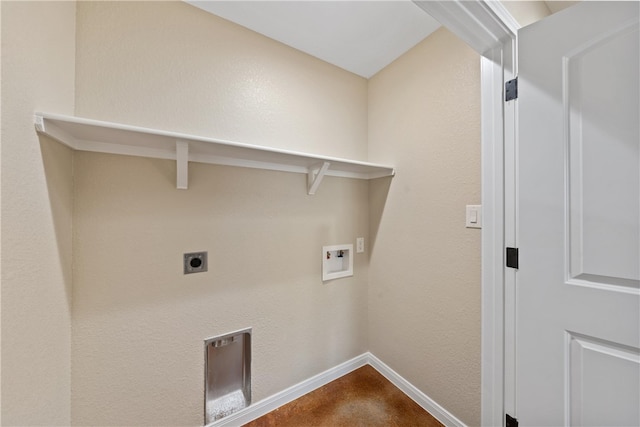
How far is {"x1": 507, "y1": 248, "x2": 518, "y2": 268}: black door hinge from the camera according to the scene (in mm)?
1009

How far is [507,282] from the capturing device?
104 cm

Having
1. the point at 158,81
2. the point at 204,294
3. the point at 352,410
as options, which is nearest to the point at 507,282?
the point at 352,410

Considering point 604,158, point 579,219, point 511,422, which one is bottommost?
point 511,422

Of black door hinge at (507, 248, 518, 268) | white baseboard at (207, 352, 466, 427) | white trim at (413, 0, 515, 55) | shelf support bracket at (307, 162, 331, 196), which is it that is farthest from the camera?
shelf support bracket at (307, 162, 331, 196)

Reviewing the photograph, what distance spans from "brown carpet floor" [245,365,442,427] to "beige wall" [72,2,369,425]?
0.49ft

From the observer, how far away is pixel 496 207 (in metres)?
1.07

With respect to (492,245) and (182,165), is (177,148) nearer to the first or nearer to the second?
(182,165)

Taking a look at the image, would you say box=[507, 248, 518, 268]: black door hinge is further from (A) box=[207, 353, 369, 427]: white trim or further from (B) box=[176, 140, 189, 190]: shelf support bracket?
(B) box=[176, 140, 189, 190]: shelf support bracket

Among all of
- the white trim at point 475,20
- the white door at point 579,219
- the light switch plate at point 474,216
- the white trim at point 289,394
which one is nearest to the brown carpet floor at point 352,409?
the white trim at point 289,394

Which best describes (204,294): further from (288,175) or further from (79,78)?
(79,78)

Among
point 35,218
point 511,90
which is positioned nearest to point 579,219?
point 511,90

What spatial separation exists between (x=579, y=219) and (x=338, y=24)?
1.59m

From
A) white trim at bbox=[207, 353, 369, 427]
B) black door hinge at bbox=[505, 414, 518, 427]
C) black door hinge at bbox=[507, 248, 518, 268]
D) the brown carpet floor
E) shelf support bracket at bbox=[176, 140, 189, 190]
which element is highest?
shelf support bracket at bbox=[176, 140, 189, 190]

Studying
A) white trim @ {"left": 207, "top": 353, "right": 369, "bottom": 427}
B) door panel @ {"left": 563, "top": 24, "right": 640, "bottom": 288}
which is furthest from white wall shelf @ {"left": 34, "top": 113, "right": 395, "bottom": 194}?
white trim @ {"left": 207, "top": 353, "right": 369, "bottom": 427}
